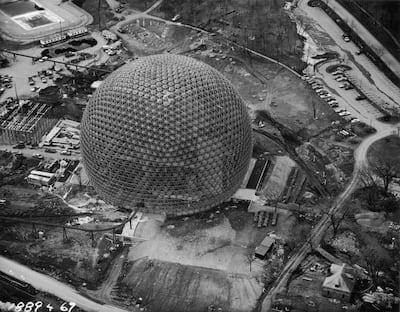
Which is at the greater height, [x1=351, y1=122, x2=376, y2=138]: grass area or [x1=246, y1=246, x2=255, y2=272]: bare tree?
[x1=351, y1=122, x2=376, y2=138]: grass area

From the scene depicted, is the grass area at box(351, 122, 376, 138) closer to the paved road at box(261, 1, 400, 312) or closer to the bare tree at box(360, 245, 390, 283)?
the paved road at box(261, 1, 400, 312)

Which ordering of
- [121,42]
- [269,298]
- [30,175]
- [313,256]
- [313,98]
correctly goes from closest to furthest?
[269,298] < [313,256] < [30,175] < [313,98] < [121,42]

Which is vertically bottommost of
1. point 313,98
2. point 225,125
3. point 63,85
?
point 63,85

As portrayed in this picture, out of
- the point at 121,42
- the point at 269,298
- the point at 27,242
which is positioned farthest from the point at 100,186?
the point at 121,42

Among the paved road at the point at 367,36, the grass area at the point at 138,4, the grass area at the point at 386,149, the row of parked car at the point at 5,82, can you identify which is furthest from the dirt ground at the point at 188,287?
the grass area at the point at 138,4

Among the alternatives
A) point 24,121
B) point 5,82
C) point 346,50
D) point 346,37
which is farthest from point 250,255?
point 346,37

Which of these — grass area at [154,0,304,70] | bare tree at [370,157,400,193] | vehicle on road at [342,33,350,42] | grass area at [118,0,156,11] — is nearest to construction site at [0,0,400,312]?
grass area at [154,0,304,70]

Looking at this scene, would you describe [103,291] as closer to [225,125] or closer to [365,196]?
[225,125]

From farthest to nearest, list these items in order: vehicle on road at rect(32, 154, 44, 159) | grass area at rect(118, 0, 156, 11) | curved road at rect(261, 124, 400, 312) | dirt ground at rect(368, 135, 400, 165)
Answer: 1. grass area at rect(118, 0, 156, 11)
2. vehicle on road at rect(32, 154, 44, 159)
3. dirt ground at rect(368, 135, 400, 165)
4. curved road at rect(261, 124, 400, 312)
